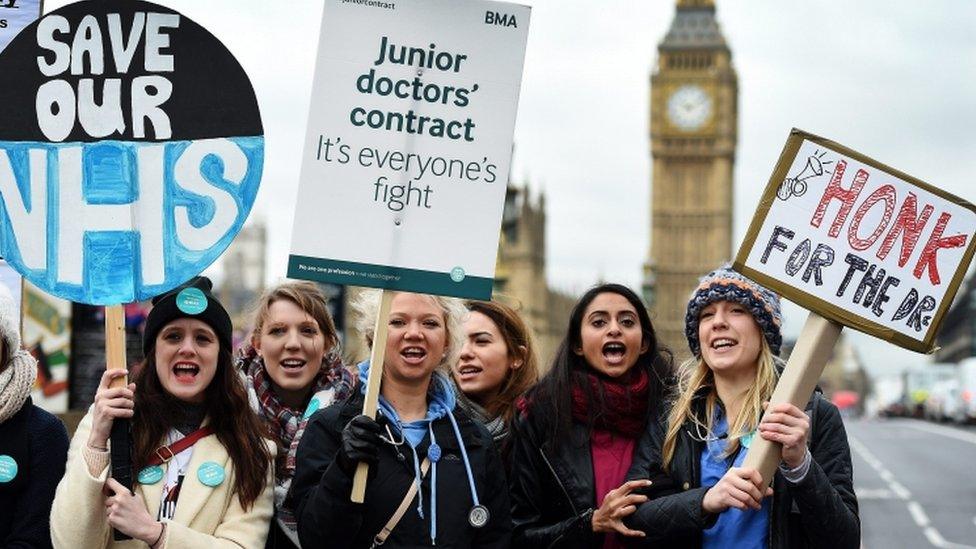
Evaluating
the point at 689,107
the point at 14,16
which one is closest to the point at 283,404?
the point at 14,16

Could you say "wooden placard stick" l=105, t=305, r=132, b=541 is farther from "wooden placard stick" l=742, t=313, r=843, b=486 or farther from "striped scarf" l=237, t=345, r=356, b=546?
"wooden placard stick" l=742, t=313, r=843, b=486

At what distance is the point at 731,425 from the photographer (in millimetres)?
3814

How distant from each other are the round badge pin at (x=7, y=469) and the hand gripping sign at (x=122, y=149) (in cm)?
45

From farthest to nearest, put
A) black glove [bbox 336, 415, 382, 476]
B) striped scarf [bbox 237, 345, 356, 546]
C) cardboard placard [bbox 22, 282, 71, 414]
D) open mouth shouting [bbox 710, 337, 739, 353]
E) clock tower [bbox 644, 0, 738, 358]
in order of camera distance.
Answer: clock tower [bbox 644, 0, 738, 358] → cardboard placard [bbox 22, 282, 71, 414] → striped scarf [bbox 237, 345, 356, 546] → open mouth shouting [bbox 710, 337, 739, 353] → black glove [bbox 336, 415, 382, 476]

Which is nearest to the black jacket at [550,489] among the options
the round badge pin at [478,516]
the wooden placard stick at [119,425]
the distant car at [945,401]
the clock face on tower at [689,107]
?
the round badge pin at [478,516]

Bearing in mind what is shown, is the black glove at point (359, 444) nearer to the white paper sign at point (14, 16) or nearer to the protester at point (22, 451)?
the protester at point (22, 451)

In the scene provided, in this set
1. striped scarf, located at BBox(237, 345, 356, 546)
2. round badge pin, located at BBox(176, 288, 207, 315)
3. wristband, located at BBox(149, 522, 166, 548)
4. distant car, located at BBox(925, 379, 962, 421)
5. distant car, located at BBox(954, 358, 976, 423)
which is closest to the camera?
wristband, located at BBox(149, 522, 166, 548)

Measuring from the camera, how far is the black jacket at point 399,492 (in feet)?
11.5

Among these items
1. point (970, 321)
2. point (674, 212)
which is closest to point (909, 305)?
point (674, 212)

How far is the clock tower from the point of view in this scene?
91.9 meters

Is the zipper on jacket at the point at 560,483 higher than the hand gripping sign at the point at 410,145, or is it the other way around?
the hand gripping sign at the point at 410,145

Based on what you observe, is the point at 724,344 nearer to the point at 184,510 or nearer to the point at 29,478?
the point at 184,510

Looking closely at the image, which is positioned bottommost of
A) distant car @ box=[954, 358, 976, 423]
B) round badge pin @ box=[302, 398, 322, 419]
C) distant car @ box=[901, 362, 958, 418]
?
distant car @ box=[901, 362, 958, 418]

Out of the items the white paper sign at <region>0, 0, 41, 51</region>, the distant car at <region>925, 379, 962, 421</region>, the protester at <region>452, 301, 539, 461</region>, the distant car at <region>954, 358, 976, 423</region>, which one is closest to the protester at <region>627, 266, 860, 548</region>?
the protester at <region>452, 301, 539, 461</region>
